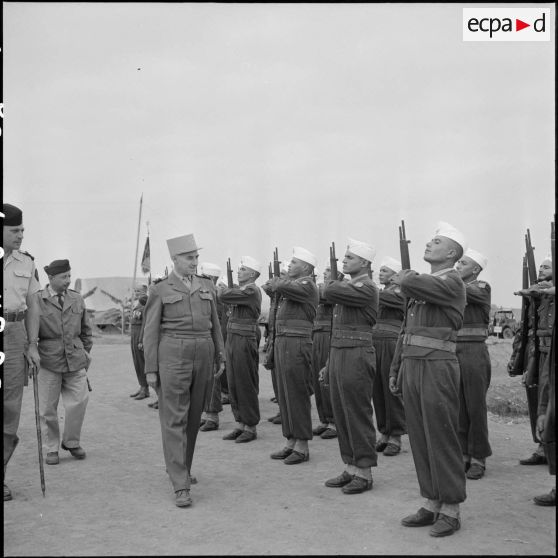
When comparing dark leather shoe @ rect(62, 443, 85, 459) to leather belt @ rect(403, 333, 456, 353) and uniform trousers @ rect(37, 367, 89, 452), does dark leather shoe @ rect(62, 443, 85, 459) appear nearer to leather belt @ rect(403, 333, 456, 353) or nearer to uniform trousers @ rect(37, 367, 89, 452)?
uniform trousers @ rect(37, 367, 89, 452)

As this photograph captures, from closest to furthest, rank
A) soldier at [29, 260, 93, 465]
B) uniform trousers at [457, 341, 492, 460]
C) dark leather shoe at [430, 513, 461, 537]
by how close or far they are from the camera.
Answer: dark leather shoe at [430, 513, 461, 537] → uniform trousers at [457, 341, 492, 460] → soldier at [29, 260, 93, 465]

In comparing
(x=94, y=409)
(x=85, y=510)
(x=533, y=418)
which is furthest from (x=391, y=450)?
(x=94, y=409)

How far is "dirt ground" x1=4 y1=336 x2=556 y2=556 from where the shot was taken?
4.67 m

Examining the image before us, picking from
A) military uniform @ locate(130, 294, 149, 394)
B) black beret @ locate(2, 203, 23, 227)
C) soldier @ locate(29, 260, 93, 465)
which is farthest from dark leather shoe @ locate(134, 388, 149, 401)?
black beret @ locate(2, 203, 23, 227)

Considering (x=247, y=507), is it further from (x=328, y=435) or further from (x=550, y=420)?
(x=328, y=435)

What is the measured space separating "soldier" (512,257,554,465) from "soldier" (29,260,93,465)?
15.7 feet

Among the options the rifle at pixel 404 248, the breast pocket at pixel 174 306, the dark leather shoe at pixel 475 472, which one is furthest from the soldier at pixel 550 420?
the breast pocket at pixel 174 306

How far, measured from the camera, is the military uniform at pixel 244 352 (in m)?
8.64

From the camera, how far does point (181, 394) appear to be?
6.01 metres

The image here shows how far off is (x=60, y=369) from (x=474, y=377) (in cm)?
447

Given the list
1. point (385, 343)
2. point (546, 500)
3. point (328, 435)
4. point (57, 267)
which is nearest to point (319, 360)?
point (328, 435)

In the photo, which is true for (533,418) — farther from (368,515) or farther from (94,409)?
(94,409)

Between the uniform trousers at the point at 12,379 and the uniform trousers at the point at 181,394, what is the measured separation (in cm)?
121

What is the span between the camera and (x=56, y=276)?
7703 millimetres
